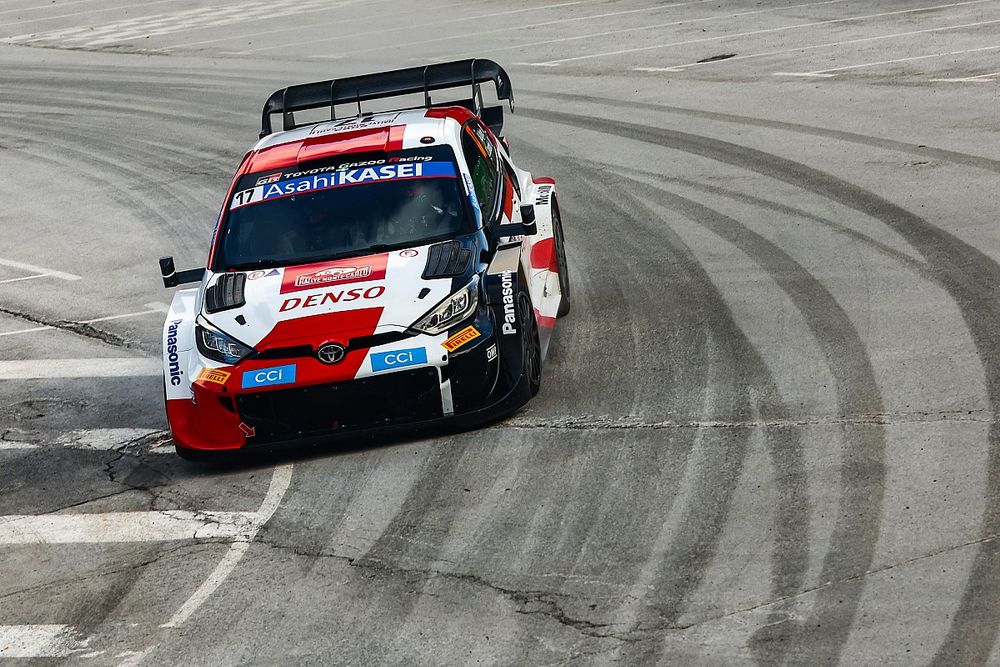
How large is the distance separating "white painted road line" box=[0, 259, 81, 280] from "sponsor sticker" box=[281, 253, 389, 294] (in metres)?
5.66

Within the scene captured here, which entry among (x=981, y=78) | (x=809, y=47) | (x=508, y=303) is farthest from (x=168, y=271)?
(x=809, y=47)

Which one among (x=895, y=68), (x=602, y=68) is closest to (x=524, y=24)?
(x=602, y=68)

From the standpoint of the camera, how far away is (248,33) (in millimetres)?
29375

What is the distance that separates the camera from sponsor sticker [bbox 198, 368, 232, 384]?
7954 millimetres

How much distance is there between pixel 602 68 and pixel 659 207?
838 cm

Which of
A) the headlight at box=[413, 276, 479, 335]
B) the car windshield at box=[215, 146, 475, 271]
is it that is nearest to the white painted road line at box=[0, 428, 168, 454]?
the car windshield at box=[215, 146, 475, 271]

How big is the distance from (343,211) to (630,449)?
263 centimetres

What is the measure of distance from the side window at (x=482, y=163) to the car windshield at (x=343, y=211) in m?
0.27

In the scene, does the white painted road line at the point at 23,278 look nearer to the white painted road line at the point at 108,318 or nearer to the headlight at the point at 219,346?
the white painted road line at the point at 108,318

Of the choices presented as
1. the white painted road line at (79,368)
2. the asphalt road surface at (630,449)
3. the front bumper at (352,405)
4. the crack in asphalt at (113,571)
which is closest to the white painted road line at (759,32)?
the asphalt road surface at (630,449)

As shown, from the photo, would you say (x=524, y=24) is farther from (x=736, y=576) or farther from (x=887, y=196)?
(x=736, y=576)

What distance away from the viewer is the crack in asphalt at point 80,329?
36.5 ft

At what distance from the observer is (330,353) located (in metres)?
7.83

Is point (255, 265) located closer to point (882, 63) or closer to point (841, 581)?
point (841, 581)
